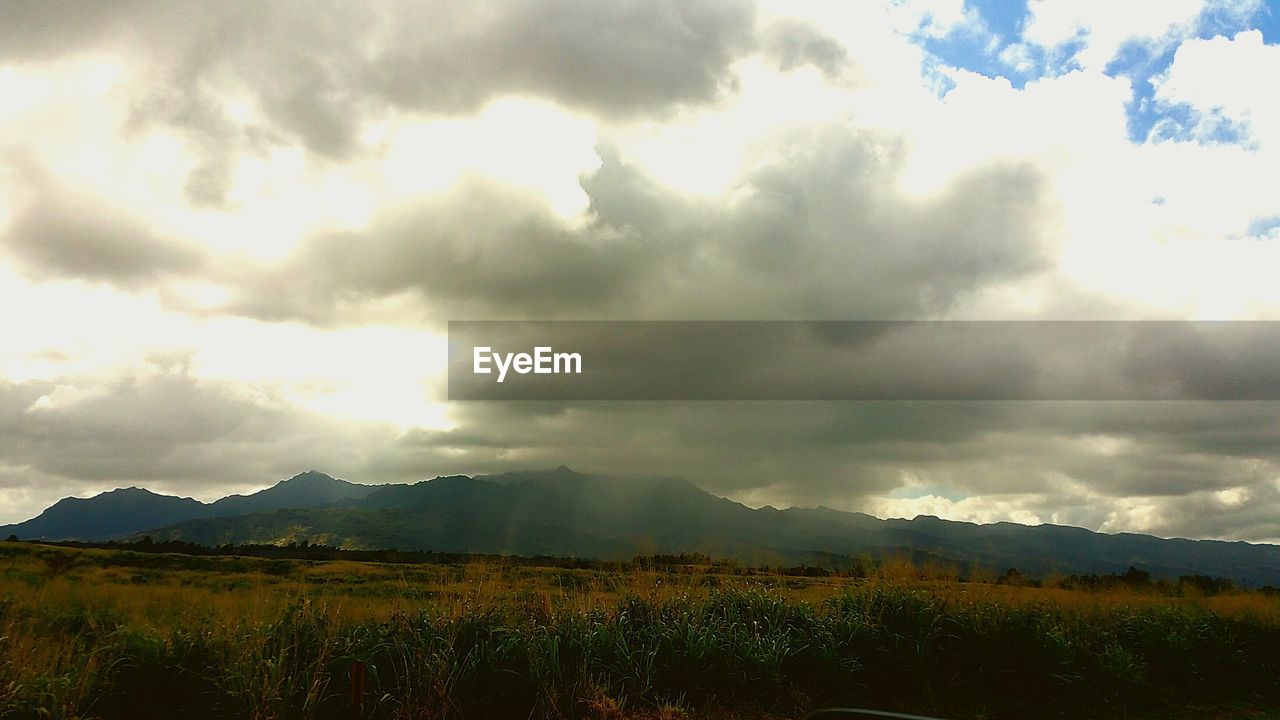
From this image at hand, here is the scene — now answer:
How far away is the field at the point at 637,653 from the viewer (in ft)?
26.5

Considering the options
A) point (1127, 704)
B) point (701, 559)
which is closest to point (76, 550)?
point (701, 559)

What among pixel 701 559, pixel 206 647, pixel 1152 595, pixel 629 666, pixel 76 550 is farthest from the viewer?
pixel 76 550

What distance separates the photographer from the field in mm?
8086

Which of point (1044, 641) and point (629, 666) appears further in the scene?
point (1044, 641)

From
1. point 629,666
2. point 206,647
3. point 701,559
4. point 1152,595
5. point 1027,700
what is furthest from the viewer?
point 1152,595

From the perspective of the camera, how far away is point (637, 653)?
32.6 feet

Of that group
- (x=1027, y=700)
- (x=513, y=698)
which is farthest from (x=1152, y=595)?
(x=513, y=698)

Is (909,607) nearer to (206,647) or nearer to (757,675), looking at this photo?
(757,675)

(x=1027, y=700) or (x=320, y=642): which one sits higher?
(x=320, y=642)

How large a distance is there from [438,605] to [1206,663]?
12.9 metres

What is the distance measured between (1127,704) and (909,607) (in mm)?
3491

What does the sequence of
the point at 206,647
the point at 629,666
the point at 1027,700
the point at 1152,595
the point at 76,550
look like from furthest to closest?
the point at 76,550, the point at 1152,595, the point at 1027,700, the point at 629,666, the point at 206,647

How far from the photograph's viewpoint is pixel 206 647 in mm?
8453

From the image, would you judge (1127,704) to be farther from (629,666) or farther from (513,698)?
(513,698)
